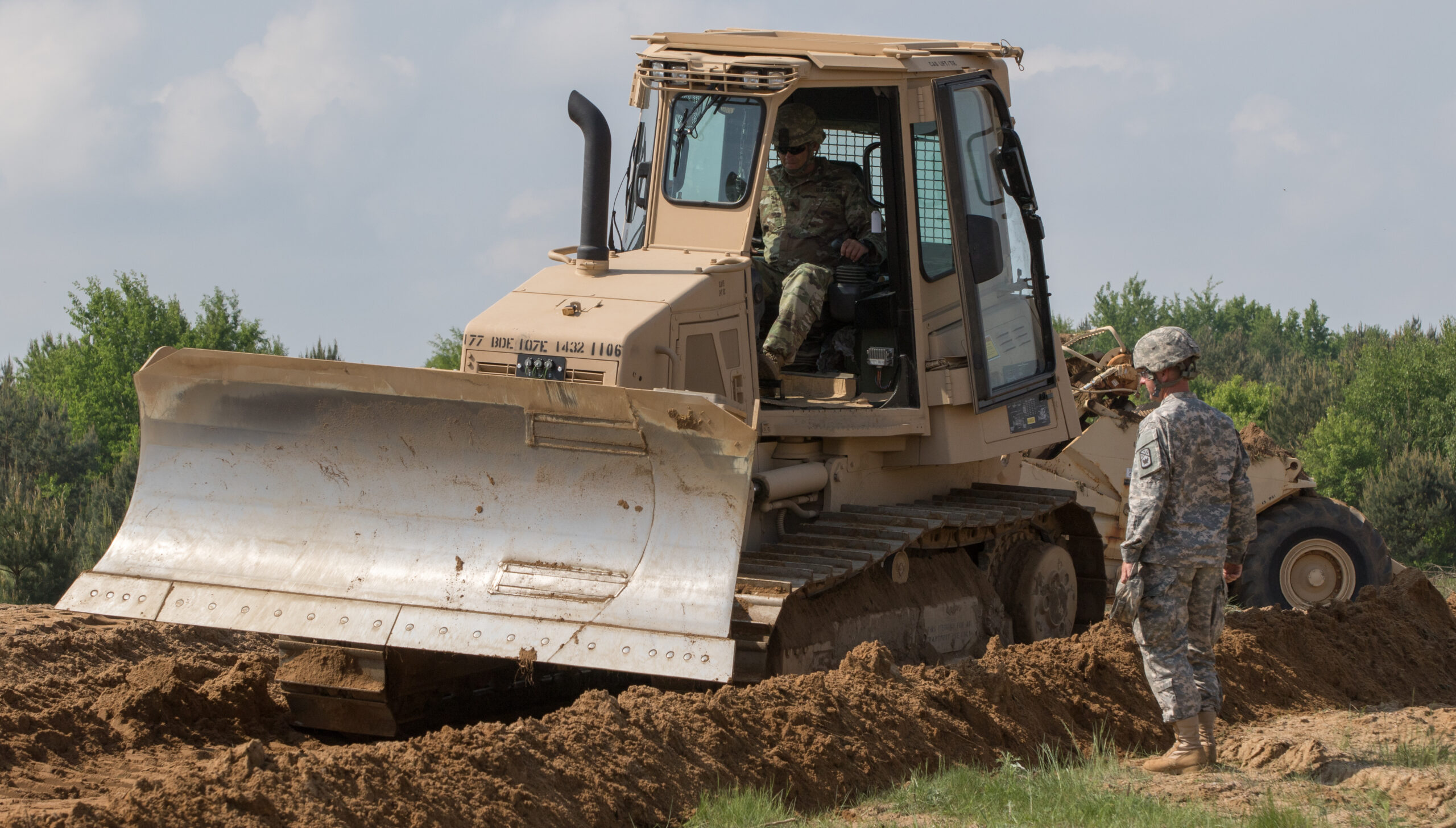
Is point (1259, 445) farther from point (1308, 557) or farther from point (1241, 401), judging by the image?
point (1241, 401)

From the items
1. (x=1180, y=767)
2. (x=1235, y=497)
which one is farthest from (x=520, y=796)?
(x=1235, y=497)

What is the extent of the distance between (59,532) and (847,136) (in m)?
12.5

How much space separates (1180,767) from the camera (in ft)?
19.8

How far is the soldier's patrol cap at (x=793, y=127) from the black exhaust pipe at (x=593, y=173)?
1471mm

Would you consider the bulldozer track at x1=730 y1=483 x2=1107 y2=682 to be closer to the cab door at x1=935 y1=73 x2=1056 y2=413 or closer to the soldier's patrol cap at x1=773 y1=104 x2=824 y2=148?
the cab door at x1=935 y1=73 x2=1056 y2=413

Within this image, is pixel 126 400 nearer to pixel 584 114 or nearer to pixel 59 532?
pixel 59 532

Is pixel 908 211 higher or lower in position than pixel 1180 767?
higher

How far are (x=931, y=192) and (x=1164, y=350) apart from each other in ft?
7.79

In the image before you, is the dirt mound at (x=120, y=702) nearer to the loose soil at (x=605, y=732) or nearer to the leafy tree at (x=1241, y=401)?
the loose soil at (x=605, y=732)

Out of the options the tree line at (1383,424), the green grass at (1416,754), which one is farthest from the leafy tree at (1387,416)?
the green grass at (1416,754)

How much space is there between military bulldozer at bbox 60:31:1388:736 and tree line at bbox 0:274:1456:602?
9704 mm

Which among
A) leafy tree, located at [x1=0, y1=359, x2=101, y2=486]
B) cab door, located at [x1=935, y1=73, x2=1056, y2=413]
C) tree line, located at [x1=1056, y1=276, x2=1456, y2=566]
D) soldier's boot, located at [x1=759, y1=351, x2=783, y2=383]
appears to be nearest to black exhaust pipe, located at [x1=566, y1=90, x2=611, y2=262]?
soldier's boot, located at [x1=759, y1=351, x2=783, y2=383]

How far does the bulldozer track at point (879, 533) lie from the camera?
6496mm

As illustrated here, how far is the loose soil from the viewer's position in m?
4.70
